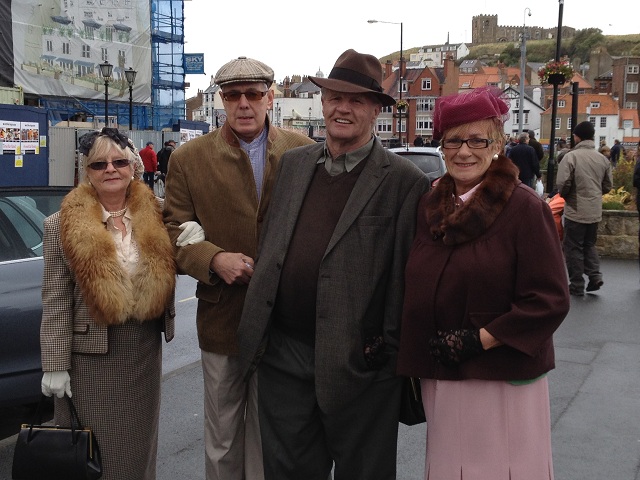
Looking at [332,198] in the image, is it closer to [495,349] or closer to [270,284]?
[270,284]

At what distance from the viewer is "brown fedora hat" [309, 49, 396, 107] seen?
9.41 ft

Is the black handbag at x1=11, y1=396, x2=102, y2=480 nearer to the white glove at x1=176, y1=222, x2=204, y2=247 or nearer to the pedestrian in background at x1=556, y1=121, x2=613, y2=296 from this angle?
the white glove at x1=176, y1=222, x2=204, y2=247

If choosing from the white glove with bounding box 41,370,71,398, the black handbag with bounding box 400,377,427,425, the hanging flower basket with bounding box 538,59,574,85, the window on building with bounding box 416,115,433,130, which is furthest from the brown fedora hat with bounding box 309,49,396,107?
the window on building with bounding box 416,115,433,130

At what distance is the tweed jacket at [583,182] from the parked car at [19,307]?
6530 mm

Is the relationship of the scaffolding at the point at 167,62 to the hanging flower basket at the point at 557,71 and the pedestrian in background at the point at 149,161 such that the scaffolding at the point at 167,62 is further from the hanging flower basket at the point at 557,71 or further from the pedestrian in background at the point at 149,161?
A: the hanging flower basket at the point at 557,71

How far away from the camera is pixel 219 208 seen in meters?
3.26

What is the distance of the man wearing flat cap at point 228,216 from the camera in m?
3.25

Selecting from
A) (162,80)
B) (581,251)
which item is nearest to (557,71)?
(581,251)

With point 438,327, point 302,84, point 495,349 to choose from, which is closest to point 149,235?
point 438,327

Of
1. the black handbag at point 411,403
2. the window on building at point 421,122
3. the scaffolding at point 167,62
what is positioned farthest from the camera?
the window on building at point 421,122

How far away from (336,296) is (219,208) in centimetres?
82

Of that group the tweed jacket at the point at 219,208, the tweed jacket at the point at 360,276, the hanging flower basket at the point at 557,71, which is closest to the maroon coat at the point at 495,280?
the tweed jacket at the point at 360,276

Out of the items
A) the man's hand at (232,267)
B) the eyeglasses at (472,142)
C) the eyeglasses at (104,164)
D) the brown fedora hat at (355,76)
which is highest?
the brown fedora hat at (355,76)

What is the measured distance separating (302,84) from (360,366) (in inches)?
4952
